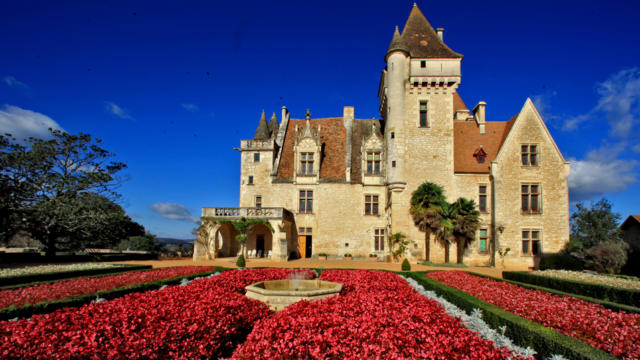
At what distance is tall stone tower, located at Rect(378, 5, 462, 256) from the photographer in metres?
24.2

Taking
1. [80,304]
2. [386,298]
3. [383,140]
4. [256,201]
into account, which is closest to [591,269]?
[383,140]

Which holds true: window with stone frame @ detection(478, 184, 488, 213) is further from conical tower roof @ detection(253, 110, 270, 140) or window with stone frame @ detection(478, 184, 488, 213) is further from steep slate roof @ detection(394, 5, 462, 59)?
conical tower roof @ detection(253, 110, 270, 140)

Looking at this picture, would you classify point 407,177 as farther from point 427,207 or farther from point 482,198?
point 482,198

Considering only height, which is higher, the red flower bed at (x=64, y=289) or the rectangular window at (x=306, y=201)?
the rectangular window at (x=306, y=201)

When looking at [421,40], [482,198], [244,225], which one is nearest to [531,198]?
[482,198]

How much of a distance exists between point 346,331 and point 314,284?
521 cm

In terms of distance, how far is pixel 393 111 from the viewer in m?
24.8

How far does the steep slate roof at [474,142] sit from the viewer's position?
24.8m

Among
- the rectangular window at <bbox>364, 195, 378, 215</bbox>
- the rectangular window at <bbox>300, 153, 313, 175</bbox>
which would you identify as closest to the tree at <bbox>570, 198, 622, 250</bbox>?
the rectangular window at <bbox>364, 195, 378, 215</bbox>

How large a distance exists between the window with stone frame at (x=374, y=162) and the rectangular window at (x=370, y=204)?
6.64 ft

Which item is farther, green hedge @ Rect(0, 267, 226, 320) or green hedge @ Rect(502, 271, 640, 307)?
green hedge @ Rect(502, 271, 640, 307)

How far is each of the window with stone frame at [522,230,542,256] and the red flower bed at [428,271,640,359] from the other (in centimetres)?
1517

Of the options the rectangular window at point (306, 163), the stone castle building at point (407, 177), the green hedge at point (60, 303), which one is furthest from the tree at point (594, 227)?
the green hedge at point (60, 303)

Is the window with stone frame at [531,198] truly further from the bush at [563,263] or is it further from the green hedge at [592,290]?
the green hedge at [592,290]
